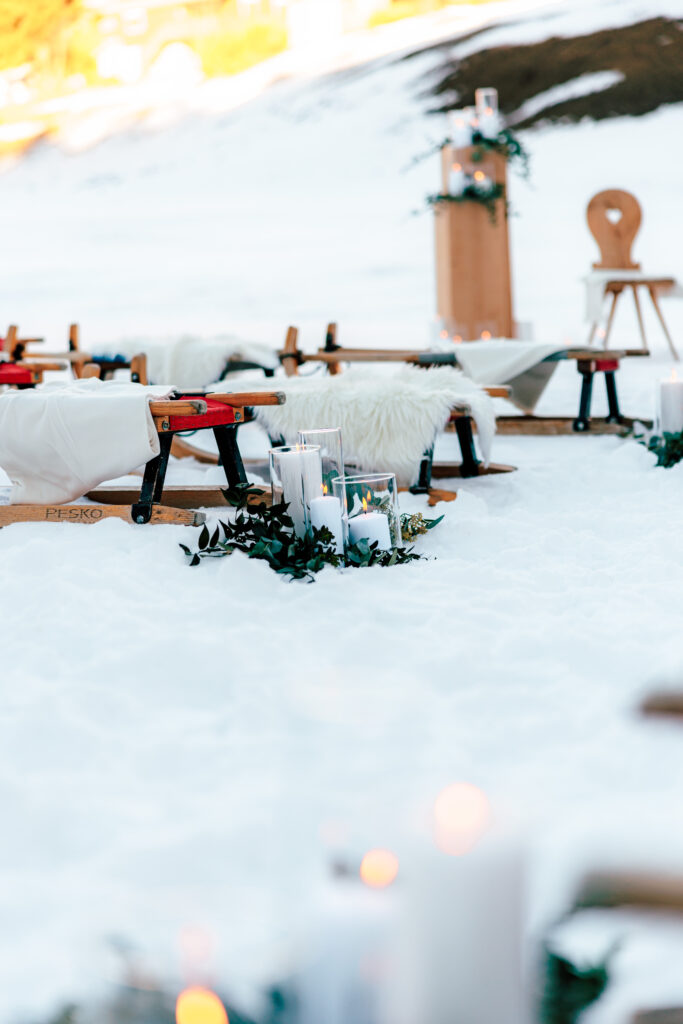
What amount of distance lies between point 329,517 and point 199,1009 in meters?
1.31

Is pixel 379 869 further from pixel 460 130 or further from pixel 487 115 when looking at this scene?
pixel 487 115

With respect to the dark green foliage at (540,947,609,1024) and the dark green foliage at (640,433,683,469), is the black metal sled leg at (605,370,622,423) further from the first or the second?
the dark green foliage at (540,947,609,1024)

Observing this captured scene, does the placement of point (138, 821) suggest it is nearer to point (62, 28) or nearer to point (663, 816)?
point (663, 816)

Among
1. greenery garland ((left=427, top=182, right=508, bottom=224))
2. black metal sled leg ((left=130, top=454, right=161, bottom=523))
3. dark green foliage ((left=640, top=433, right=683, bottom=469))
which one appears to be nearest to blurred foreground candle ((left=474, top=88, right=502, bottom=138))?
greenery garland ((left=427, top=182, right=508, bottom=224))

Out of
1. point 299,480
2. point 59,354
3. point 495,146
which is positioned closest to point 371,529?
point 299,480

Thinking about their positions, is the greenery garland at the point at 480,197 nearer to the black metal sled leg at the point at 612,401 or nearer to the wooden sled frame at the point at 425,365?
the wooden sled frame at the point at 425,365

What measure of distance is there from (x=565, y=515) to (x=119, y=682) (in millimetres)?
1380

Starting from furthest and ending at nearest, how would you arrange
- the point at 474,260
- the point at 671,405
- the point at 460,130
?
1. the point at 474,260
2. the point at 460,130
3. the point at 671,405

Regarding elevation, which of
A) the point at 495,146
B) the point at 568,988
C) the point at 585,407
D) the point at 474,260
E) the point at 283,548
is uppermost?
the point at 495,146

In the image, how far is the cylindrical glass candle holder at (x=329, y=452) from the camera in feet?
7.00

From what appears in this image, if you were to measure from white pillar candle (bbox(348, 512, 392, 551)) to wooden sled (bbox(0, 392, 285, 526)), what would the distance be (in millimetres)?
388

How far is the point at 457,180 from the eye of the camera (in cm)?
553

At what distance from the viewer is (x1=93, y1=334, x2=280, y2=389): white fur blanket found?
3.77 m

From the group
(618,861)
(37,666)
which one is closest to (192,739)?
(37,666)
